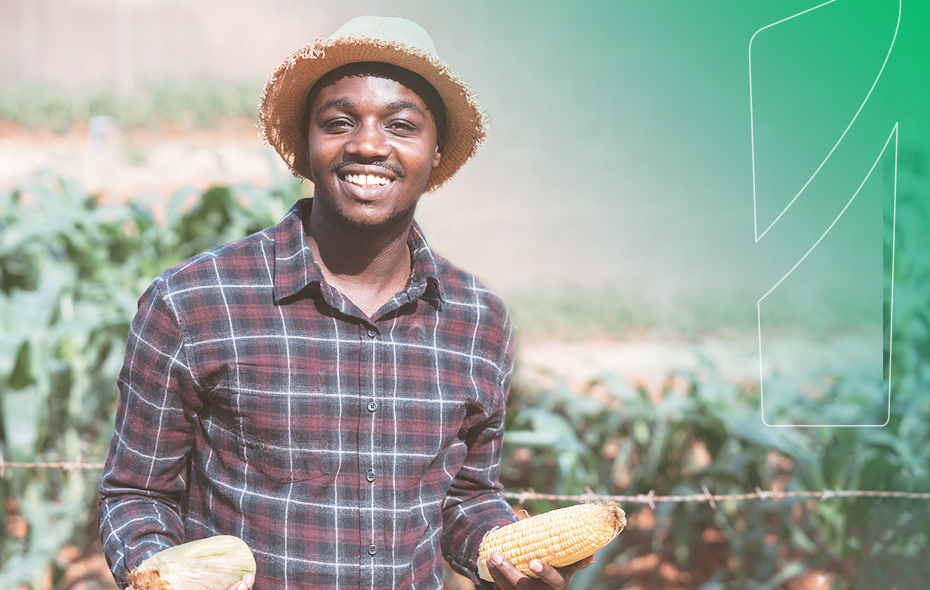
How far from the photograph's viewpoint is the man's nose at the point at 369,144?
4.21ft

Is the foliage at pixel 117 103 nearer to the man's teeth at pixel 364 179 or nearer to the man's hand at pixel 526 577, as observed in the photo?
the man's teeth at pixel 364 179

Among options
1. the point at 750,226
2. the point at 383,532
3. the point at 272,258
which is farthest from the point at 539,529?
the point at 750,226

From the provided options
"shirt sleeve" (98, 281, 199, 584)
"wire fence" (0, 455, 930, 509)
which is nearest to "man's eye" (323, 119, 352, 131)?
"shirt sleeve" (98, 281, 199, 584)

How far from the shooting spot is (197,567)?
44.6 inches

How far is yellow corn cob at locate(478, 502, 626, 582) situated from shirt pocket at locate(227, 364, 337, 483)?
1.16 feet

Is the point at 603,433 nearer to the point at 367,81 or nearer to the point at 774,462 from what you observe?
the point at 774,462

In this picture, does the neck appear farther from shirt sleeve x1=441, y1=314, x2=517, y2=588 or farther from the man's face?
shirt sleeve x1=441, y1=314, x2=517, y2=588

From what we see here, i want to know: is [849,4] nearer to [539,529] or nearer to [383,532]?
[539,529]

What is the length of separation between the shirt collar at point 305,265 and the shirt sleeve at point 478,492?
0.72ft

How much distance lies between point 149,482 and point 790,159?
255 centimetres

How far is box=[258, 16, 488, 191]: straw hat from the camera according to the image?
1.32 meters

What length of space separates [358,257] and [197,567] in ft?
1.92

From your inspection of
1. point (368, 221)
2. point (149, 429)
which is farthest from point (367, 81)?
point (149, 429)

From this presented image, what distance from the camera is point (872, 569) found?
2416 millimetres
